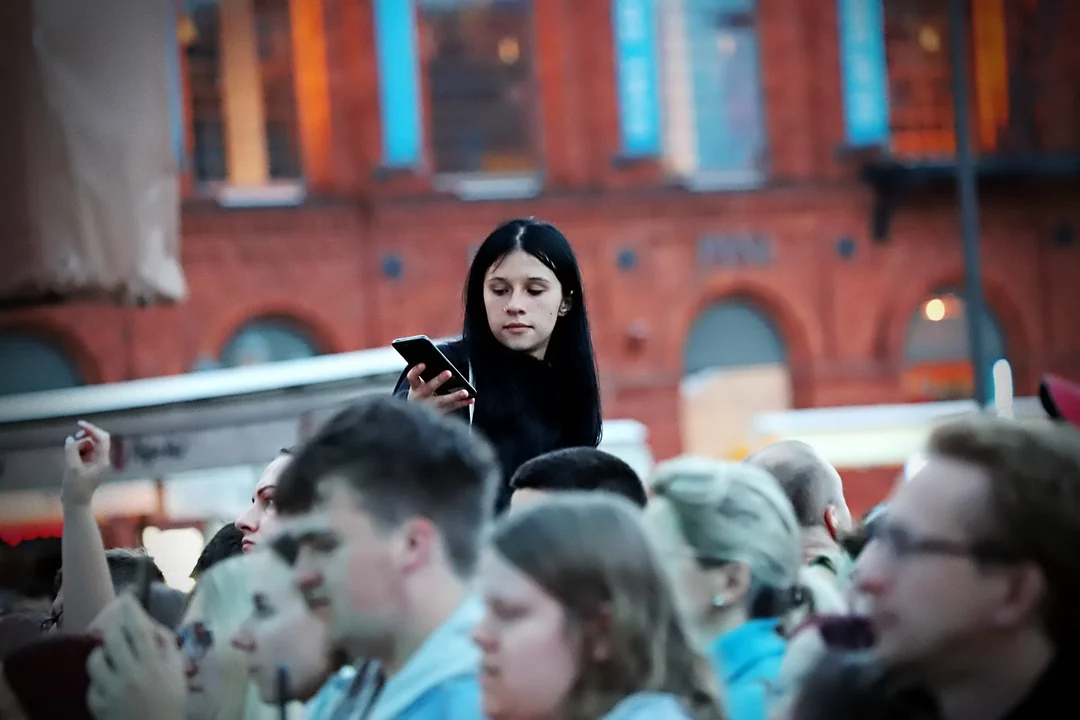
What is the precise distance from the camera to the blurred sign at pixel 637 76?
19078 millimetres

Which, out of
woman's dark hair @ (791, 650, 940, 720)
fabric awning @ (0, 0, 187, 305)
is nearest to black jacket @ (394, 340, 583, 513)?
woman's dark hair @ (791, 650, 940, 720)

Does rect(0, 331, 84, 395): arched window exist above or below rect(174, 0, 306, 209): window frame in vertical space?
below

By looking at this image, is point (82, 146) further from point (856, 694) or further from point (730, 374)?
point (730, 374)

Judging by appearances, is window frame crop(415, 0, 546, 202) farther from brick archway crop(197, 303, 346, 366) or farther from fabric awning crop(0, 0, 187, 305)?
fabric awning crop(0, 0, 187, 305)

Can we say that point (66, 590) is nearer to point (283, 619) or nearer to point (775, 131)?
point (283, 619)

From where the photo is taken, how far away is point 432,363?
3.29m

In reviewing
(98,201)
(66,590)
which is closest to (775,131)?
(98,201)

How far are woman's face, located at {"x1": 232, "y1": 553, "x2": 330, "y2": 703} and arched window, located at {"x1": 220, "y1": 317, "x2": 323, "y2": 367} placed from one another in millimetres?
16325

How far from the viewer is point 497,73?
19938 mm

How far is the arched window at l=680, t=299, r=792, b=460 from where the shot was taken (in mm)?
19281

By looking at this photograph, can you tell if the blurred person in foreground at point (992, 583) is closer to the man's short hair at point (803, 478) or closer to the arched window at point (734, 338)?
the man's short hair at point (803, 478)

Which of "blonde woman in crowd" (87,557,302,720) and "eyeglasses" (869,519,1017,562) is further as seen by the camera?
"blonde woman in crowd" (87,557,302,720)

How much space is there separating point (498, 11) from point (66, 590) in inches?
682

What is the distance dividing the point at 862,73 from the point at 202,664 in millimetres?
18190
